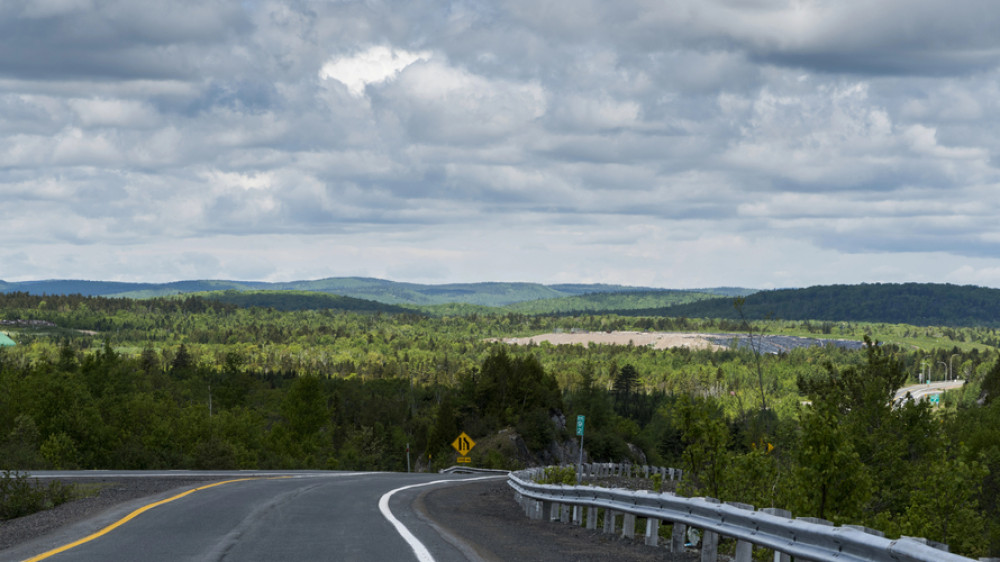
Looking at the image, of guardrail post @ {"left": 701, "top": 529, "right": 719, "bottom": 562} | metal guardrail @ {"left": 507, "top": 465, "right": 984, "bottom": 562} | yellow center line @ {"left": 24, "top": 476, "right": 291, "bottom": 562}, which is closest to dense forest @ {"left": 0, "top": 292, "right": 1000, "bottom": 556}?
metal guardrail @ {"left": 507, "top": 465, "right": 984, "bottom": 562}

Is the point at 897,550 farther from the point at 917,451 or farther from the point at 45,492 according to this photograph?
the point at 917,451

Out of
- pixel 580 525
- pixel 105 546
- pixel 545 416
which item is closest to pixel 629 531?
pixel 580 525

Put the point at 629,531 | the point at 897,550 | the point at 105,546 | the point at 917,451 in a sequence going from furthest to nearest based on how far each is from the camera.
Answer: the point at 917,451, the point at 629,531, the point at 105,546, the point at 897,550

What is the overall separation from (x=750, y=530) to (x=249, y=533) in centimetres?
722

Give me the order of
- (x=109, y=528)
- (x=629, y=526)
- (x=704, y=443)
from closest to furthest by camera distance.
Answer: (x=629, y=526) < (x=109, y=528) < (x=704, y=443)

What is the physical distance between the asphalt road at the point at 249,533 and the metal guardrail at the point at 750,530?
281cm

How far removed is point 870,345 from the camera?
3075cm

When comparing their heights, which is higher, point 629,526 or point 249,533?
point 629,526

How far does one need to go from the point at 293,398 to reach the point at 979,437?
74.8 m

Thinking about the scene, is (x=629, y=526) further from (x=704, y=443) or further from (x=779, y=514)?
(x=779, y=514)

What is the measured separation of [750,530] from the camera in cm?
984

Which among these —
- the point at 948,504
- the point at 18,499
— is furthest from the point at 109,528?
the point at 948,504

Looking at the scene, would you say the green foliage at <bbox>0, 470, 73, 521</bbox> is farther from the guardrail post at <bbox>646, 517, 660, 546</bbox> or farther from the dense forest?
the dense forest

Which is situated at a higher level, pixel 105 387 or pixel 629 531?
pixel 629 531
